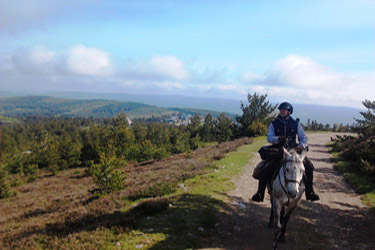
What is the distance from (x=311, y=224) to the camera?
355 inches

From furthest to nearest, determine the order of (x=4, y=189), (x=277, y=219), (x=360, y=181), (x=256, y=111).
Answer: (x=256, y=111) < (x=4, y=189) < (x=360, y=181) < (x=277, y=219)

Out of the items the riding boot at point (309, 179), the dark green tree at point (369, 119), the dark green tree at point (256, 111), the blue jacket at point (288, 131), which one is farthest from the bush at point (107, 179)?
the dark green tree at point (256, 111)

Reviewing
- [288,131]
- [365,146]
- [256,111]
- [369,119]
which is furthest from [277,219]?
[256,111]

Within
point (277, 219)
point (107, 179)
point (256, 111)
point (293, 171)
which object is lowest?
point (107, 179)

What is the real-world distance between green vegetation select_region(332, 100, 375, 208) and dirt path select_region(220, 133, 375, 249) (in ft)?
3.09

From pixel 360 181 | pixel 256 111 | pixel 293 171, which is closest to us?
pixel 293 171

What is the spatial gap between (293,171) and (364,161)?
49.1 ft

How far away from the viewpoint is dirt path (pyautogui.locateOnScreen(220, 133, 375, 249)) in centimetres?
745

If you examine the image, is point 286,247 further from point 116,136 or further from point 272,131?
point 116,136

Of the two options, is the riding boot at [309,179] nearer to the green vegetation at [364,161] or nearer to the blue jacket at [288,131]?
the blue jacket at [288,131]

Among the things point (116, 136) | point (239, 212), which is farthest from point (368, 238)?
point (116, 136)

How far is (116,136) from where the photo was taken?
147ft

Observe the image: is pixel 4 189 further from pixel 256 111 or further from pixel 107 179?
pixel 256 111

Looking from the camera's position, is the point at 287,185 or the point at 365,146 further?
the point at 365,146
